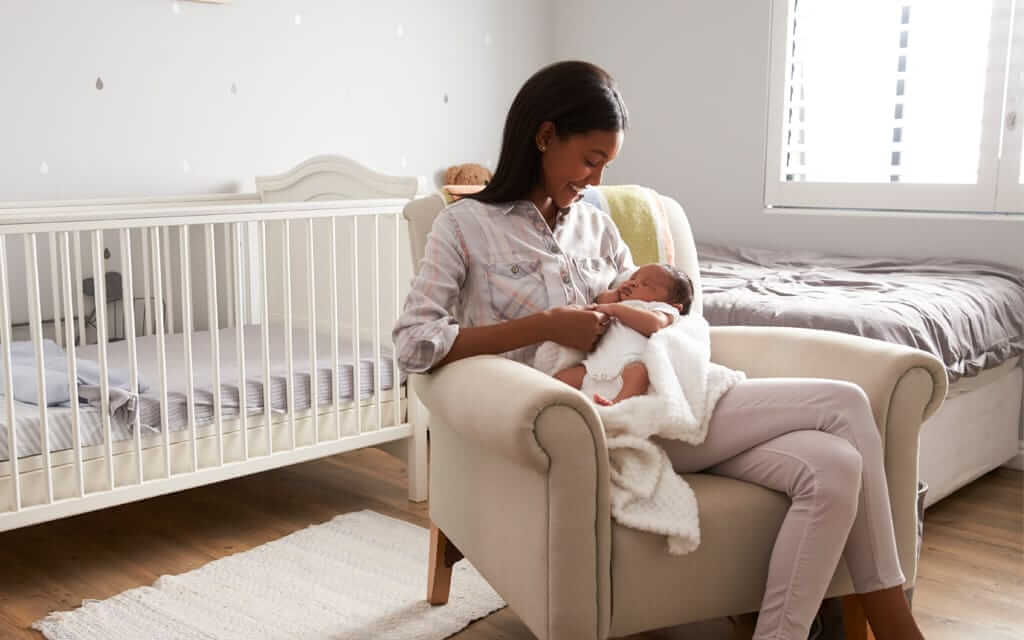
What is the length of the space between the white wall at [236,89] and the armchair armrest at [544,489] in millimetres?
1702

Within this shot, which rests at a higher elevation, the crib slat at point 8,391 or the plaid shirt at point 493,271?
the plaid shirt at point 493,271

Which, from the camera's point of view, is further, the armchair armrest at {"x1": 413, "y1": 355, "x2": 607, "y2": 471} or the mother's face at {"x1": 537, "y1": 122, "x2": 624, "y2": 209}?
the mother's face at {"x1": 537, "y1": 122, "x2": 624, "y2": 209}

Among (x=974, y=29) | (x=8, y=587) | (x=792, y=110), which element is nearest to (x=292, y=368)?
(x=8, y=587)

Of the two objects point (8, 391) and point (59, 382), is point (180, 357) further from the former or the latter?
point (8, 391)

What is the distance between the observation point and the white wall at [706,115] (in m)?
3.29

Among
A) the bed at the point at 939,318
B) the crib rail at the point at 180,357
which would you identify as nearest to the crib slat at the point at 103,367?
the crib rail at the point at 180,357

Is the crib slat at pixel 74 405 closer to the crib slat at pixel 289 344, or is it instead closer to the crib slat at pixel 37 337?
the crib slat at pixel 37 337

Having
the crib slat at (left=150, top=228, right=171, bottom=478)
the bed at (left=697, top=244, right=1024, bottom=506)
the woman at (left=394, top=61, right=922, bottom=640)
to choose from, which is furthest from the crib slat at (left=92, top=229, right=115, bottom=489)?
the bed at (left=697, top=244, right=1024, bottom=506)

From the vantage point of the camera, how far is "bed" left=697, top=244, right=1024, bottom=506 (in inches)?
89.9

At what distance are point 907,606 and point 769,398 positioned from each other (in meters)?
0.35

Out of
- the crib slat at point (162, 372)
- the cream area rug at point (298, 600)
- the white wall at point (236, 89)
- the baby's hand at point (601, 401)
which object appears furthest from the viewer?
the white wall at point (236, 89)

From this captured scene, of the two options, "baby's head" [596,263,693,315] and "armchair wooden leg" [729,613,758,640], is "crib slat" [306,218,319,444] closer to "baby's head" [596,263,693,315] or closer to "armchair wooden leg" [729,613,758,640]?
"baby's head" [596,263,693,315]

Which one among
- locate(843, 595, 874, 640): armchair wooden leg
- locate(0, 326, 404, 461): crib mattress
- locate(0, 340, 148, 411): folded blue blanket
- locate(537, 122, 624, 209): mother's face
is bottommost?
locate(843, 595, 874, 640): armchair wooden leg

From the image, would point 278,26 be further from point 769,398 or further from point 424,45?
point 769,398
